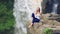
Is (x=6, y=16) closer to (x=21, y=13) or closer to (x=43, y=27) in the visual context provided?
(x=21, y=13)

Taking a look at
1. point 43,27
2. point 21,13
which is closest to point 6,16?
point 21,13

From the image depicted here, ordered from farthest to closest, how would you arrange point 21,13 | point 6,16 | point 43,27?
point 21,13, point 6,16, point 43,27

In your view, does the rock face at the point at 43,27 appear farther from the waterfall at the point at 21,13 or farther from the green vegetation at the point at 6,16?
the waterfall at the point at 21,13

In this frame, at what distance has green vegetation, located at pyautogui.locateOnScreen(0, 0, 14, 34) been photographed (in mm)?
12027

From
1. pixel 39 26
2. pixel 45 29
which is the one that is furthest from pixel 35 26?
pixel 45 29

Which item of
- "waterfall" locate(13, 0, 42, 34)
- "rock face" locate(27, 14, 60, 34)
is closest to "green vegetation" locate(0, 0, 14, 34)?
"waterfall" locate(13, 0, 42, 34)

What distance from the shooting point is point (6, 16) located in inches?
497

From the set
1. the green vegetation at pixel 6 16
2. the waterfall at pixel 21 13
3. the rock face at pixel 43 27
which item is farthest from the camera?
the waterfall at pixel 21 13

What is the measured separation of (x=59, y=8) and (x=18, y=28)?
3327 millimetres

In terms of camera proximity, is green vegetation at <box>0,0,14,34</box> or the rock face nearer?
the rock face

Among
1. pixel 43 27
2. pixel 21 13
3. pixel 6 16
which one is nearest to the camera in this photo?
pixel 43 27

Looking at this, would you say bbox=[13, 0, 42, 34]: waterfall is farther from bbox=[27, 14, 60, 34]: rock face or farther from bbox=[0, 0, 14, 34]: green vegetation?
bbox=[27, 14, 60, 34]: rock face

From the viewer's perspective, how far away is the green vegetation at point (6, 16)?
39.5 feet

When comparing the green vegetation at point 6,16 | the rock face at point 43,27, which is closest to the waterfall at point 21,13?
the green vegetation at point 6,16
